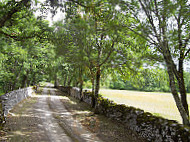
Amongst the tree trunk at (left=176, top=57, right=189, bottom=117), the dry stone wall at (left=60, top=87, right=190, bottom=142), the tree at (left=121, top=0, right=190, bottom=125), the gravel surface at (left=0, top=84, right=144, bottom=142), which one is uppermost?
the tree at (left=121, top=0, right=190, bottom=125)

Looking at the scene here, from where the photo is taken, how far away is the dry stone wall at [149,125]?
223 inches

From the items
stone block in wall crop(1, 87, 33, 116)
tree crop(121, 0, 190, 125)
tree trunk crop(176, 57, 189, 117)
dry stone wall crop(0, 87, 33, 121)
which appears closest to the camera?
tree crop(121, 0, 190, 125)

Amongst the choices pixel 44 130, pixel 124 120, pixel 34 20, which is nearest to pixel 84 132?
pixel 44 130

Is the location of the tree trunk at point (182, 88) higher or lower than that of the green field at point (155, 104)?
higher

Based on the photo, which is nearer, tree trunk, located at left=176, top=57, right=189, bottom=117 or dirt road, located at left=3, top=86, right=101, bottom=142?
dirt road, located at left=3, top=86, right=101, bottom=142

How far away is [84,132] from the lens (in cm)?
796

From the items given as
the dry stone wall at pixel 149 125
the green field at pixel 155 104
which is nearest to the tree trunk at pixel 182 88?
the green field at pixel 155 104

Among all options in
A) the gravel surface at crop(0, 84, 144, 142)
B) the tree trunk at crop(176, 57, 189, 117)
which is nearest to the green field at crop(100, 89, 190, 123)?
the tree trunk at crop(176, 57, 189, 117)

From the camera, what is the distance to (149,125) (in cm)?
705

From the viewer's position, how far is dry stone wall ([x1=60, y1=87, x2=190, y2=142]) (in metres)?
5.67

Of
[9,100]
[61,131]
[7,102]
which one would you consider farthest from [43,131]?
[9,100]

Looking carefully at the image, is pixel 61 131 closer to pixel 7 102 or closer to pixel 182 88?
pixel 7 102

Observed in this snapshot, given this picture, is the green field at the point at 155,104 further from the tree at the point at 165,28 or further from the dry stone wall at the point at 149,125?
the tree at the point at 165,28

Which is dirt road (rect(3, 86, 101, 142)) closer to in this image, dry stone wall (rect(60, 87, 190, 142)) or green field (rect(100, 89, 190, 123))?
dry stone wall (rect(60, 87, 190, 142))
